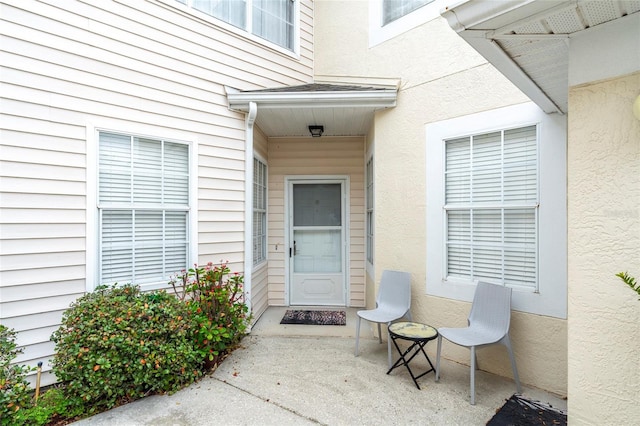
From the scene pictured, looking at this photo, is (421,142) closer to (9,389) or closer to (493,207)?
(493,207)

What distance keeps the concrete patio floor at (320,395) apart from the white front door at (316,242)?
5.84ft

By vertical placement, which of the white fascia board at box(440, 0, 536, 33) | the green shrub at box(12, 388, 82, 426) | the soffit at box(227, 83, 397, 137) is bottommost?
the green shrub at box(12, 388, 82, 426)

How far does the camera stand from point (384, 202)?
402cm

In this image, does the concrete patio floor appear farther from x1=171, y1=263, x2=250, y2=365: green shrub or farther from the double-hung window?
the double-hung window

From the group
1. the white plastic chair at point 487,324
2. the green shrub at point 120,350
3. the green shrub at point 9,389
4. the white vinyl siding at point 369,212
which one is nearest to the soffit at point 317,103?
the white vinyl siding at point 369,212

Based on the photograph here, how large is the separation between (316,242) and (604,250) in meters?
4.17

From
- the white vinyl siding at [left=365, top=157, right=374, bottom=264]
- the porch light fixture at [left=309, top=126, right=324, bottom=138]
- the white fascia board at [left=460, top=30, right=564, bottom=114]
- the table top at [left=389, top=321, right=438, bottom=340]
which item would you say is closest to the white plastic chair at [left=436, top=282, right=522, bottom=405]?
the table top at [left=389, top=321, right=438, bottom=340]

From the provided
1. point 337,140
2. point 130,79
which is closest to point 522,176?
point 337,140

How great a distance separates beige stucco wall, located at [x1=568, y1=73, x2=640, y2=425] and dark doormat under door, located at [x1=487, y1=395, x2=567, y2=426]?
846 mm

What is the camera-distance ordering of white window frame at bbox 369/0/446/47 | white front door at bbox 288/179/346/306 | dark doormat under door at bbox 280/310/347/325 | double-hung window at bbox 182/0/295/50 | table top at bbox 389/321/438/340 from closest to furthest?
table top at bbox 389/321/438/340, white window frame at bbox 369/0/446/47, double-hung window at bbox 182/0/295/50, dark doormat under door at bbox 280/310/347/325, white front door at bbox 288/179/346/306

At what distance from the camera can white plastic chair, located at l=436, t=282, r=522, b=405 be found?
2.74m

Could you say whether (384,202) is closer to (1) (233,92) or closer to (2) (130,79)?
(1) (233,92)

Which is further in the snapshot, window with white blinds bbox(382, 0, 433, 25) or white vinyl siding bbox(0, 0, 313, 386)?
window with white blinds bbox(382, 0, 433, 25)

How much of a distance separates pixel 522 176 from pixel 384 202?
155 centimetres
